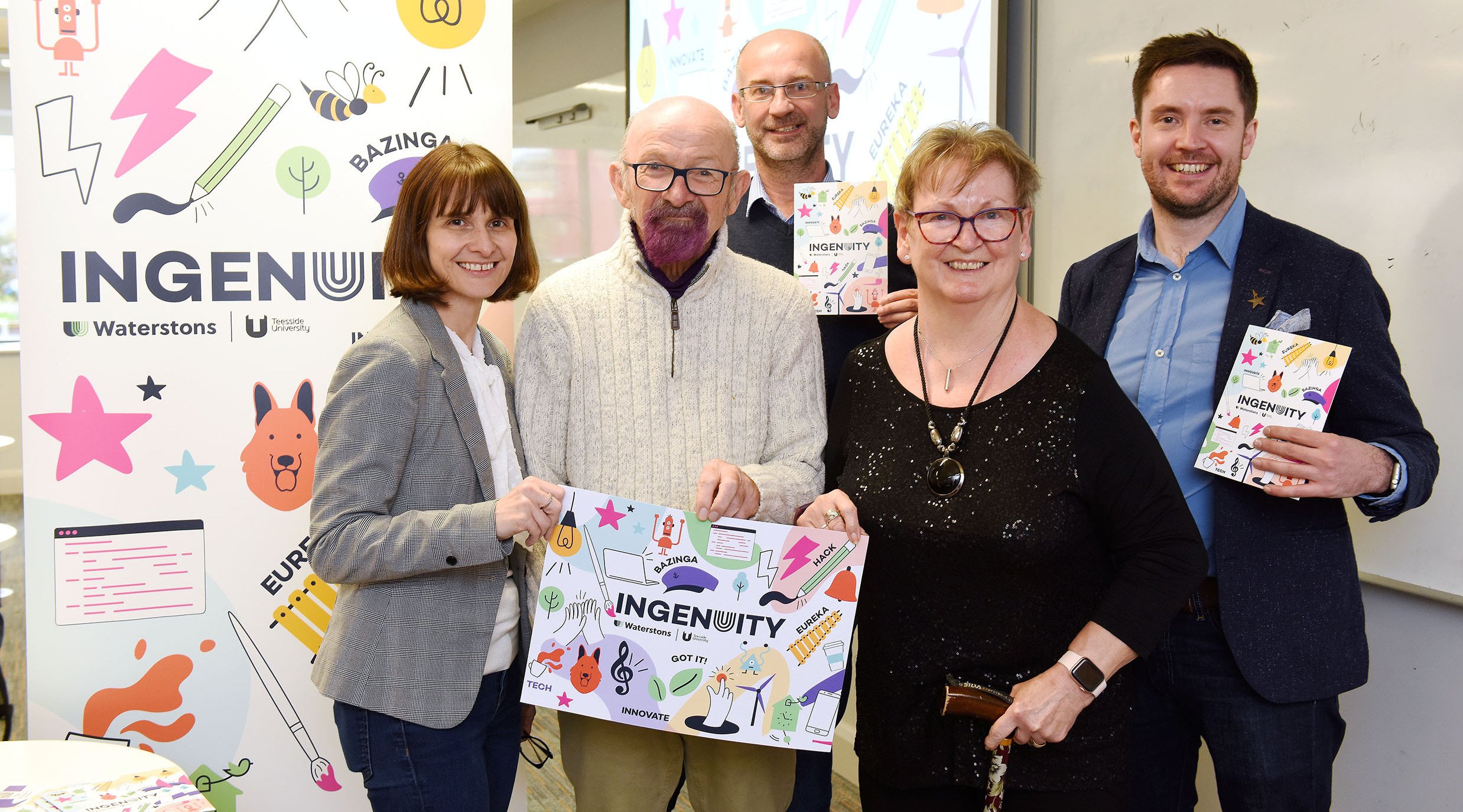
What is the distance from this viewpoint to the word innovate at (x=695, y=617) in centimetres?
162

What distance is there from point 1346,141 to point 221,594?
266 centimetres

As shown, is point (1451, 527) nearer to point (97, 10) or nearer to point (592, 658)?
point (592, 658)

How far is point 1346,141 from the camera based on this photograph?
2.17m

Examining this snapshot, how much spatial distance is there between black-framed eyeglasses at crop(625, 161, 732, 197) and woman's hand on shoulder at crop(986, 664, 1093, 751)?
36.5 inches

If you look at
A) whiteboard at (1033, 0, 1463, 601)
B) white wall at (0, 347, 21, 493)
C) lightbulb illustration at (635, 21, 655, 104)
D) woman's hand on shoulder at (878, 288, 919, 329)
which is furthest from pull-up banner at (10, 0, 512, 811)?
white wall at (0, 347, 21, 493)

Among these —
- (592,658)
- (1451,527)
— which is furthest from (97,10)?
(1451,527)

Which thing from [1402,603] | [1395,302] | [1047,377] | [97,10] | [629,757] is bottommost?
[629,757]

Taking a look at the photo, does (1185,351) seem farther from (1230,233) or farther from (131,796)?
(131,796)

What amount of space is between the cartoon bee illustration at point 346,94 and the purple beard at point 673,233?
0.98 m

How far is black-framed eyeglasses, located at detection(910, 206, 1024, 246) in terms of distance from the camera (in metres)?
1.55

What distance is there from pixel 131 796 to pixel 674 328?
1223 millimetres

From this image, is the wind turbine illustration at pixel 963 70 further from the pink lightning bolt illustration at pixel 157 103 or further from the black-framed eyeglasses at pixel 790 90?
the pink lightning bolt illustration at pixel 157 103

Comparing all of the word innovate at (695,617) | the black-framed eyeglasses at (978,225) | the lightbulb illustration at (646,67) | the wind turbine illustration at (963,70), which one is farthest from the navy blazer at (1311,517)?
the lightbulb illustration at (646,67)

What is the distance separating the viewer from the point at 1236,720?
5.90ft
